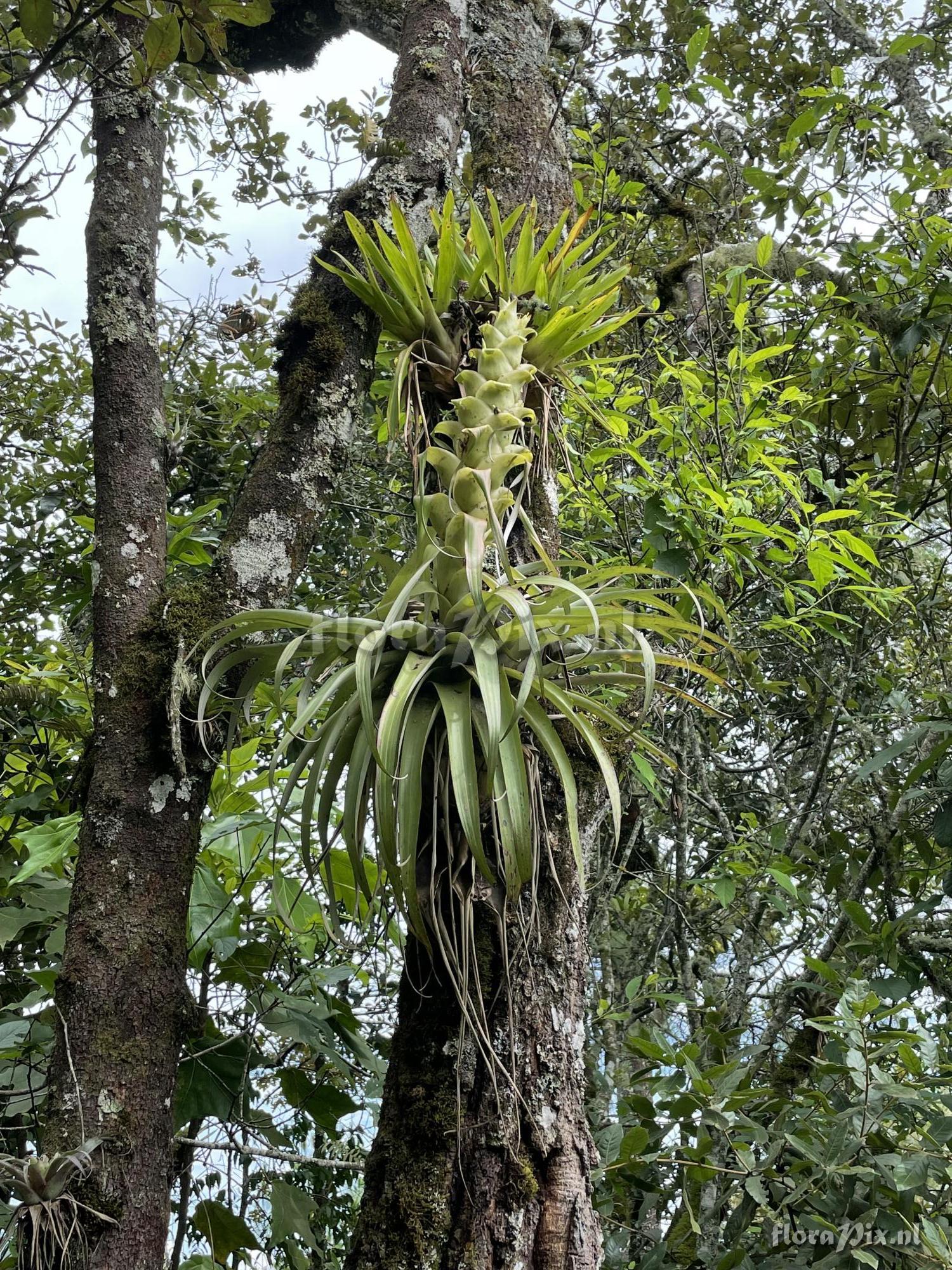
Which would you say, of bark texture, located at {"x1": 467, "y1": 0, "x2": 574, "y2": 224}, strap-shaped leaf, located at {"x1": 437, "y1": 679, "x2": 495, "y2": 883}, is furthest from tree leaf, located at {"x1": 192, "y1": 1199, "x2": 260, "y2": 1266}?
bark texture, located at {"x1": 467, "y1": 0, "x2": 574, "y2": 224}

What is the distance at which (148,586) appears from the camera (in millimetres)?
1521

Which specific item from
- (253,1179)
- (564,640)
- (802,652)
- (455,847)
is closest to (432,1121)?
(455,847)

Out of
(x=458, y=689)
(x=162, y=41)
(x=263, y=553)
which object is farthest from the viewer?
(x=263, y=553)

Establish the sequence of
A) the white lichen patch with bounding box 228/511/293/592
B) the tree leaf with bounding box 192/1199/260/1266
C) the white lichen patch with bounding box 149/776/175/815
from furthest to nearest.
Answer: the tree leaf with bounding box 192/1199/260/1266, the white lichen patch with bounding box 228/511/293/592, the white lichen patch with bounding box 149/776/175/815

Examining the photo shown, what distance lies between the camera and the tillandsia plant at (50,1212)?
1.06m

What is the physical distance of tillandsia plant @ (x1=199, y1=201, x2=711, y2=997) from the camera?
1184 mm

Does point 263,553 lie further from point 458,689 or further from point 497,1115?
point 497,1115

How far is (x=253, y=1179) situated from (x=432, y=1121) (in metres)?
0.98

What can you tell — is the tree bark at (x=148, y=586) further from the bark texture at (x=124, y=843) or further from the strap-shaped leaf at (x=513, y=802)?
the strap-shaped leaf at (x=513, y=802)

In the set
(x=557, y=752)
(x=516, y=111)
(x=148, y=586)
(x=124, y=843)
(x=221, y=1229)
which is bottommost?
(x=221, y=1229)

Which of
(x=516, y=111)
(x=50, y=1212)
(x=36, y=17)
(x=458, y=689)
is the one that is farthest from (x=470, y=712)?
(x=516, y=111)

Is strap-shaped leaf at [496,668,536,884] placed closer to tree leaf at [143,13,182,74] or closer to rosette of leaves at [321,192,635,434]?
rosette of leaves at [321,192,635,434]

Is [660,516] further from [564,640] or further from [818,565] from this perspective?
[564,640]

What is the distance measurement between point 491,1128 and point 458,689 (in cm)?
53
